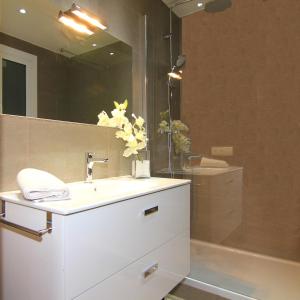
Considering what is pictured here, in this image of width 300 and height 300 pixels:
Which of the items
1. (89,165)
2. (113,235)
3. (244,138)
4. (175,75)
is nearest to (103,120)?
A: (89,165)

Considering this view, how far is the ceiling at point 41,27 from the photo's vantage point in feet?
3.88

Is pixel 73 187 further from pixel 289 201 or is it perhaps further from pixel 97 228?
pixel 289 201

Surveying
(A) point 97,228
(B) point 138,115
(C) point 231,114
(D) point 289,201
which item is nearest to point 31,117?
(A) point 97,228

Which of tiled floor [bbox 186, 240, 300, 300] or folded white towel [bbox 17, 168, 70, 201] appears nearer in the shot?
folded white towel [bbox 17, 168, 70, 201]

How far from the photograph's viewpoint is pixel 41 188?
92 centimetres

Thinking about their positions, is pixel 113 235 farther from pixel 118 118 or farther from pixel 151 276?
pixel 118 118

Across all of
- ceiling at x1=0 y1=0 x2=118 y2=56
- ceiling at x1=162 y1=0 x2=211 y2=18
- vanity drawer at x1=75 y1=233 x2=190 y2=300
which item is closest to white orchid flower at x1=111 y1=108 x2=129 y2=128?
ceiling at x1=0 y1=0 x2=118 y2=56

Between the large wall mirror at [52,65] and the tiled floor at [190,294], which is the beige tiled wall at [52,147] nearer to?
the large wall mirror at [52,65]

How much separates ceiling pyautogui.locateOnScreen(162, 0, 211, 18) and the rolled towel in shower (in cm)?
131

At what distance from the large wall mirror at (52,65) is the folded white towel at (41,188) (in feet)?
1.18

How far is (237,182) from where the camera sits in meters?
2.18

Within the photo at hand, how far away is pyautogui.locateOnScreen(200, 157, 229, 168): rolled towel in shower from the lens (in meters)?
2.21

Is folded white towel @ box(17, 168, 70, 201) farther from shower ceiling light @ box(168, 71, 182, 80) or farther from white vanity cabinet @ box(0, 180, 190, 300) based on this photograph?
shower ceiling light @ box(168, 71, 182, 80)

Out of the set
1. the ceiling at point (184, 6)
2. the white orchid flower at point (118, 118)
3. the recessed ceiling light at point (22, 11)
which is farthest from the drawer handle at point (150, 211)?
the ceiling at point (184, 6)
